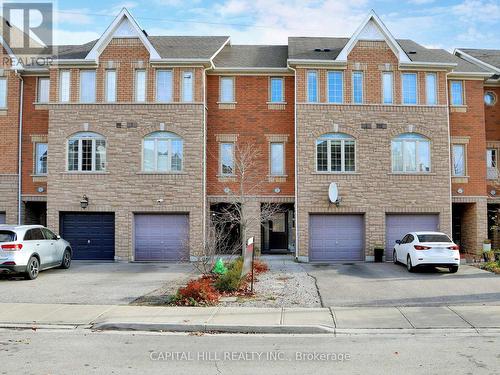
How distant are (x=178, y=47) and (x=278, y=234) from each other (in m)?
10.1

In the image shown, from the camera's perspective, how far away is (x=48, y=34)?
81.5ft

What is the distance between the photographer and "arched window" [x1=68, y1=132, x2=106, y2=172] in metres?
21.8

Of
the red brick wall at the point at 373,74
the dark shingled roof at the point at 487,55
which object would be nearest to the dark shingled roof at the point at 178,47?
the red brick wall at the point at 373,74

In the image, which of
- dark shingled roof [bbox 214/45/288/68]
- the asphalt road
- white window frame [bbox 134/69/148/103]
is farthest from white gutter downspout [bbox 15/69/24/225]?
the asphalt road

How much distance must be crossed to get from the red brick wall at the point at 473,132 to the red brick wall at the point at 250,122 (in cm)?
778

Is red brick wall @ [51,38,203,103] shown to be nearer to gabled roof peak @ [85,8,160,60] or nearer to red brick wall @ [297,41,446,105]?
gabled roof peak @ [85,8,160,60]

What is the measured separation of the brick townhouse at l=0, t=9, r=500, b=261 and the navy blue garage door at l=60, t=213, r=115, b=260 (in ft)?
0.20

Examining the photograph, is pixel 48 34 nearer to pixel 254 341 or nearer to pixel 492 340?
pixel 254 341

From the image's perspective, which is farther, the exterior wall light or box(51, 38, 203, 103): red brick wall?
box(51, 38, 203, 103): red brick wall

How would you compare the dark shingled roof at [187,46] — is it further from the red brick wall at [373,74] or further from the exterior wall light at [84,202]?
the exterior wall light at [84,202]

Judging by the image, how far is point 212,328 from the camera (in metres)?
9.51

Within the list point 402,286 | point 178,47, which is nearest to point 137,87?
point 178,47

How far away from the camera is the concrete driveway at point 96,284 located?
12.5m

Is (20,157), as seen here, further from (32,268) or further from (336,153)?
(336,153)
